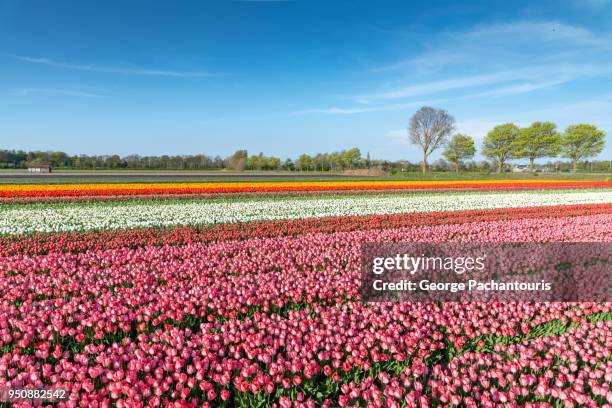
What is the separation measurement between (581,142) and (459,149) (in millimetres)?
20717

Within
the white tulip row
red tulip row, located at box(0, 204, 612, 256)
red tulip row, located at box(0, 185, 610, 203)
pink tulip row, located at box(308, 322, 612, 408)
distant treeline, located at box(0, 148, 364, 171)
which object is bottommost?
pink tulip row, located at box(308, 322, 612, 408)

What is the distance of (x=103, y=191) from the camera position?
2252cm

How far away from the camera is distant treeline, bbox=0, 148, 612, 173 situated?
79.7 metres

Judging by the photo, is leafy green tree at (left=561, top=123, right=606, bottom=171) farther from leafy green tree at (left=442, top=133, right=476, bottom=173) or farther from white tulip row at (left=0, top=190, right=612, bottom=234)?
white tulip row at (left=0, top=190, right=612, bottom=234)

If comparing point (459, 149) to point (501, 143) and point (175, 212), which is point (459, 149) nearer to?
point (501, 143)

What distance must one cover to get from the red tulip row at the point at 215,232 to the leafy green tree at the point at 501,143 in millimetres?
65554

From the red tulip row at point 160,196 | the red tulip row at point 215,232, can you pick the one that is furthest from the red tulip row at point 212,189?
the red tulip row at point 215,232

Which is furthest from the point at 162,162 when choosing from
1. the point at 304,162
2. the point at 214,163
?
the point at 304,162

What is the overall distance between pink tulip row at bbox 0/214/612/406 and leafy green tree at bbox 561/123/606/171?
8022 cm

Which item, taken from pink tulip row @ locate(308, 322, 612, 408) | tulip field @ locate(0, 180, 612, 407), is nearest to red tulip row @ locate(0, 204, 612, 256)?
tulip field @ locate(0, 180, 612, 407)

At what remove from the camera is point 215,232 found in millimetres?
11250

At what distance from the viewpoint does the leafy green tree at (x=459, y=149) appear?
8259 cm

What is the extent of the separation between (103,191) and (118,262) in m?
16.8

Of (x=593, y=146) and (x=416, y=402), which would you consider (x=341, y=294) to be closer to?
(x=416, y=402)
